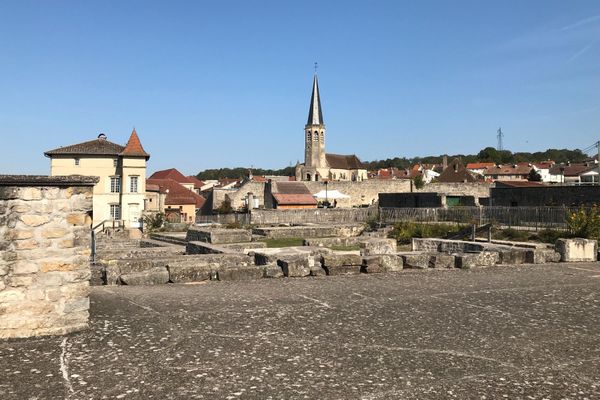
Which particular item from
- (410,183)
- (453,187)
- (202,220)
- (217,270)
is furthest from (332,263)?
(410,183)

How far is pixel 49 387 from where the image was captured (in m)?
4.07

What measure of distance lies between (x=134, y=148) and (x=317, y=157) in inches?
2118

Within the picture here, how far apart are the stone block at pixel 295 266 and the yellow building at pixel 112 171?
109 feet

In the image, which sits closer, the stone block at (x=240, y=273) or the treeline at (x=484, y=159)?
the stone block at (x=240, y=273)

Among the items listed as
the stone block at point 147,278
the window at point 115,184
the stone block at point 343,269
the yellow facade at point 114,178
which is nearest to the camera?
the stone block at point 147,278

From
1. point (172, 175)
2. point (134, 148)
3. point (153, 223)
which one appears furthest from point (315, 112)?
point (153, 223)

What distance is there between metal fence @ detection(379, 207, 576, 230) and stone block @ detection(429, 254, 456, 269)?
14549mm

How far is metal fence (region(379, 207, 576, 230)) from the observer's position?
2502 cm

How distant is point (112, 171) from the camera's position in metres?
42.0

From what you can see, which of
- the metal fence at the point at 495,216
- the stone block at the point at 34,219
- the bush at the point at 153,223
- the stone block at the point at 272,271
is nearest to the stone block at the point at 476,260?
the stone block at the point at 272,271

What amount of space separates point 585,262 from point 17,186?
12289 mm

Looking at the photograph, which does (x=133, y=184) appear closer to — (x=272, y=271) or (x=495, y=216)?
(x=495, y=216)

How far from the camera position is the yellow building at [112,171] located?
41.0 m

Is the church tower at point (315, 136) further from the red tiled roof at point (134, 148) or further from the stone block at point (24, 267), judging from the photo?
the stone block at point (24, 267)
